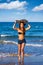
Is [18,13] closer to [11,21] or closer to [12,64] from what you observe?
[11,21]

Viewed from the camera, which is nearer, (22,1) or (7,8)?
(22,1)

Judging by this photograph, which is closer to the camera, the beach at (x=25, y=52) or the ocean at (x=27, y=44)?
the beach at (x=25, y=52)

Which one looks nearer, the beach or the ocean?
the beach

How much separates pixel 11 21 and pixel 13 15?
123cm

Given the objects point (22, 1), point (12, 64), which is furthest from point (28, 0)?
Answer: point (12, 64)

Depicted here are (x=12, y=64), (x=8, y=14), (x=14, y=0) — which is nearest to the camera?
(x=12, y=64)

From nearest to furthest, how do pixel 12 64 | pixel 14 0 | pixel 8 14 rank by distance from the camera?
pixel 12 64 → pixel 14 0 → pixel 8 14

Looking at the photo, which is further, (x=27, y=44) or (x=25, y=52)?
(x=27, y=44)

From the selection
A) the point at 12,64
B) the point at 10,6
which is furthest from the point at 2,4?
the point at 12,64

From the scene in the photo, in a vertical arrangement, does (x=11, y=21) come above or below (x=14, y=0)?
below

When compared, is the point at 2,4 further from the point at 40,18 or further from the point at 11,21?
the point at 40,18

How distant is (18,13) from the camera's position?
119 feet

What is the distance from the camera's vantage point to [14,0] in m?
34.4

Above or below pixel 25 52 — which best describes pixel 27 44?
below
